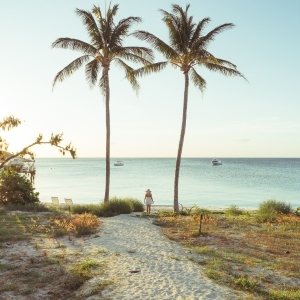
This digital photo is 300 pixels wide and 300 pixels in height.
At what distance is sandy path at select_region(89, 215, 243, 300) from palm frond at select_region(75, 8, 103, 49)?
13.4 meters

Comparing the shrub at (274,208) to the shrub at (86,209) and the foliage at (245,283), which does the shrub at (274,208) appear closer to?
the shrub at (86,209)

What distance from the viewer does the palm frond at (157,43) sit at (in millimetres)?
21609

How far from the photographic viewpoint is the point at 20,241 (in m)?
12.1

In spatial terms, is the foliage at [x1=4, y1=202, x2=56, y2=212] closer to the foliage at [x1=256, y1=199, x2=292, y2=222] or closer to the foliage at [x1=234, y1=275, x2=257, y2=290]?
the foliage at [x1=256, y1=199, x2=292, y2=222]

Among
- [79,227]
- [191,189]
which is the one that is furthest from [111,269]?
[191,189]

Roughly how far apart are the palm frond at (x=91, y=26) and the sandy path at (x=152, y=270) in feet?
43.9

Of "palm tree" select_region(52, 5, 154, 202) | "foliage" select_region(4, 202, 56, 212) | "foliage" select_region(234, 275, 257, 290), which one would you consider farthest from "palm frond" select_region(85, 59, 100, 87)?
"foliage" select_region(234, 275, 257, 290)

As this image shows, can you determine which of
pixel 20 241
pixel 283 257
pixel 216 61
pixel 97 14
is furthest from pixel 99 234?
pixel 97 14

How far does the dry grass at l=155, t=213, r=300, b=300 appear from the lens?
26.4 ft

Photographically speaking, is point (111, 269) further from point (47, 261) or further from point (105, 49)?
point (105, 49)

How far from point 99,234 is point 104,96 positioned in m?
12.4

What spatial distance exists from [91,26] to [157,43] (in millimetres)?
4378

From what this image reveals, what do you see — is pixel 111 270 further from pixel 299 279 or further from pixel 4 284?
pixel 299 279

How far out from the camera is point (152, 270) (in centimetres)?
880
